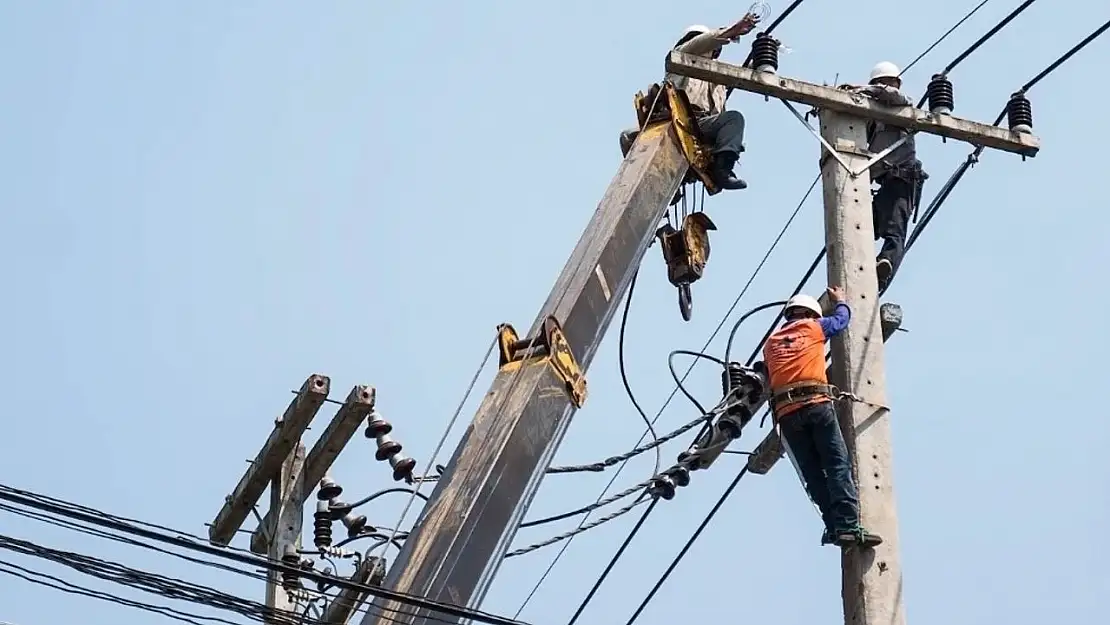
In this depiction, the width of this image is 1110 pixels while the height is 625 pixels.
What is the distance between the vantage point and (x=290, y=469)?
14.3 m

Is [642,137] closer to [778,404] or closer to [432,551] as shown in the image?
[778,404]

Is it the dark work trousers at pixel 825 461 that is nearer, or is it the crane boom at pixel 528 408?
the crane boom at pixel 528 408

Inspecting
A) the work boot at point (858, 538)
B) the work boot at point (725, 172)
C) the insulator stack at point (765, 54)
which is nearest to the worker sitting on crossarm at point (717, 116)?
the work boot at point (725, 172)

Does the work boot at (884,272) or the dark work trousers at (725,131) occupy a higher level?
the dark work trousers at (725,131)

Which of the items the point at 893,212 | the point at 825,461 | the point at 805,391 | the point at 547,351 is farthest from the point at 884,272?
the point at 547,351

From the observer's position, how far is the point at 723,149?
13.0 metres

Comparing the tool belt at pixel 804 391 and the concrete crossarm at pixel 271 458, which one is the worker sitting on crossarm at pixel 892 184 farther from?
the concrete crossarm at pixel 271 458

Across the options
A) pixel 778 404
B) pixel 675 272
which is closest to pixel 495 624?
pixel 778 404

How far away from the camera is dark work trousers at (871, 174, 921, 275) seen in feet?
44.0

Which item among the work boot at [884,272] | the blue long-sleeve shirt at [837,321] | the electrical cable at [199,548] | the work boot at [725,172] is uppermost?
the work boot at [725,172]

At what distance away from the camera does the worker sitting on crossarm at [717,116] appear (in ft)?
41.5

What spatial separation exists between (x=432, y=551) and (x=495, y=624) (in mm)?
415

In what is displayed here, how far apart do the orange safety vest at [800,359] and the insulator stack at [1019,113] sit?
1950 mm

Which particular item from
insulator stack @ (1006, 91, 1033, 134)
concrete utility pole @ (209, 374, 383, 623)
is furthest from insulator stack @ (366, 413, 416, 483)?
insulator stack @ (1006, 91, 1033, 134)
